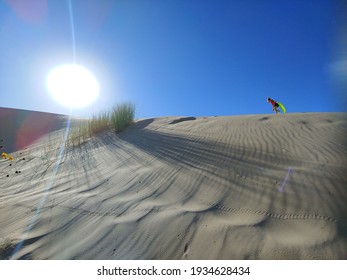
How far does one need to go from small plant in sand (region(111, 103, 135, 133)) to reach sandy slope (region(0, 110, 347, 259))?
7.47ft

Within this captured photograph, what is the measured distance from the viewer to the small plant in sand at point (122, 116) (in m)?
Result: 7.31

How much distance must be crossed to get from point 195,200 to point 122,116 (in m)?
5.10

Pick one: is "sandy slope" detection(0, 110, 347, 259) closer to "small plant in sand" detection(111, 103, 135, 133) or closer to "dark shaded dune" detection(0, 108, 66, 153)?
"small plant in sand" detection(111, 103, 135, 133)

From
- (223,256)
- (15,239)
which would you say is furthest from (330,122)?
(15,239)

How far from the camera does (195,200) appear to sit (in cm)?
287

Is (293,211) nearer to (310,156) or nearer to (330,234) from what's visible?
(330,234)

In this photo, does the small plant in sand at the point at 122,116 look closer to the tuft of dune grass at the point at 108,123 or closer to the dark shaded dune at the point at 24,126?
the tuft of dune grass at the point at 108,123

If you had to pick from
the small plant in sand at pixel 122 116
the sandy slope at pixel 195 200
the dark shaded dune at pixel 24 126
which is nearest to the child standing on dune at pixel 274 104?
the sandy slope at pixel 195 200

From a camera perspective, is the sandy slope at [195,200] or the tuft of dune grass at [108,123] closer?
the sandy slope at [195,200]

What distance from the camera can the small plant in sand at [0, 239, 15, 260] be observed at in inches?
92.7

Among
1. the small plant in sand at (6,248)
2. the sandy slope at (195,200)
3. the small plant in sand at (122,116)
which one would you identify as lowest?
the small plant in sand at (6,248)

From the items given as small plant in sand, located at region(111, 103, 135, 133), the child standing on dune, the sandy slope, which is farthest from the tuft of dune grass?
the child standing on dune

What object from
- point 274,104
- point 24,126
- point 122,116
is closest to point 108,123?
point 122,116

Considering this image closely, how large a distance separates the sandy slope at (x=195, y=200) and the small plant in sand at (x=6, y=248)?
7 cm
